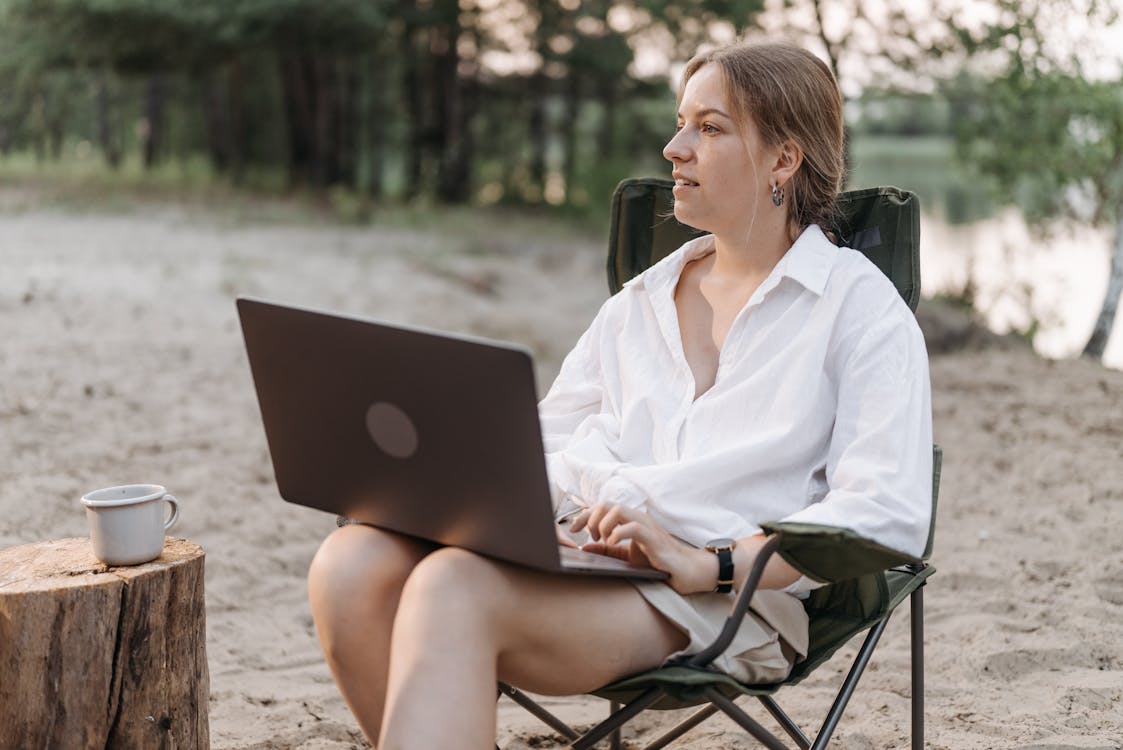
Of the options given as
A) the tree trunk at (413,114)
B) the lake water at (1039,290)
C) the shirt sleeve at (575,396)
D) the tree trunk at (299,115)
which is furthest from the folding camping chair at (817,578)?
the tree trunk at (299,115)

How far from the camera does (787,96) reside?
1937 millimetres

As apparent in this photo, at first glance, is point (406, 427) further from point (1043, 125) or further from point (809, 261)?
point (1043, 125)

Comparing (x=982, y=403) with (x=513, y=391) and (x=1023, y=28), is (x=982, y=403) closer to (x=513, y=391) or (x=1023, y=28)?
(x=1023, y=28)

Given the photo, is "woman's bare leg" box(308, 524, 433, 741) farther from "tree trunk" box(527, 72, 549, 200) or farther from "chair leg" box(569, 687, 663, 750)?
"tree trunk" box(527, 72, 549, 200)

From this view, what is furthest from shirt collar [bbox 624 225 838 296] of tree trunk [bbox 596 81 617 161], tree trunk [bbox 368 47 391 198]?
tree trunk [bbox 368 47 391 198]

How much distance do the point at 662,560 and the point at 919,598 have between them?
0.64 metres

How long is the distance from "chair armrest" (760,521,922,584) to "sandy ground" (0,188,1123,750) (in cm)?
97

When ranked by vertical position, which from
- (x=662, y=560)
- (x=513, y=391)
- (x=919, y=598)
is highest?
(x=513, y=391)

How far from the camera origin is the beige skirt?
1.76 metres

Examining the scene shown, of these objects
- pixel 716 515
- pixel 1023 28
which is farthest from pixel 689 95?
pixel 1023 28

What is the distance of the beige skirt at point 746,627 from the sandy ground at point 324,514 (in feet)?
2.55

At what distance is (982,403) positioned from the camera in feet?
18.6

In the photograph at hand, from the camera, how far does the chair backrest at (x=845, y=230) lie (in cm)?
230

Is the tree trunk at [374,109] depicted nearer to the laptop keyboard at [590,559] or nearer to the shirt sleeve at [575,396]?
the shirt sleeve at [575,396]
